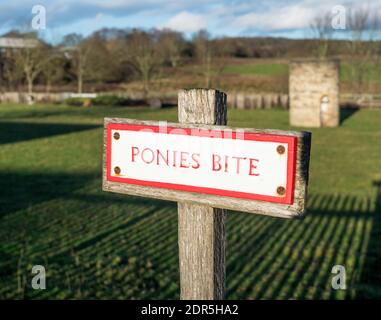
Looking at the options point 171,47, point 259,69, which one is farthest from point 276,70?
point 171,47

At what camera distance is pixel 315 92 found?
2534 cm

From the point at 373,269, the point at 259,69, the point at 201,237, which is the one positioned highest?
the point at 259,69

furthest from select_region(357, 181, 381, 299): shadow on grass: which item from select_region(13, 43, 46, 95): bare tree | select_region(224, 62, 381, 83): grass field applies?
select_region(13, 43, 46, 95): bare tree

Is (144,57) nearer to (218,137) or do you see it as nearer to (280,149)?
(218,137)

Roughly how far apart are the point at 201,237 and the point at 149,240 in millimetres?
5841

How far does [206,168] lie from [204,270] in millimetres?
446

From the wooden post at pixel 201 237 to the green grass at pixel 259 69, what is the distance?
181ft

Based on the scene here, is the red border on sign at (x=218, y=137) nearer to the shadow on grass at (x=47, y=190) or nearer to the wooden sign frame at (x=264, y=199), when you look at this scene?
the wooden sign frame at (x=264, y=199)

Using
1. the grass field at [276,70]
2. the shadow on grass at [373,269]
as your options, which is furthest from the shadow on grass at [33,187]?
the grass field at [276,70]

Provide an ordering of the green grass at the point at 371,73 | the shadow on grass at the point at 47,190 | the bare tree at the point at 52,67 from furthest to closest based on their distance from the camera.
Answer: the bare tree at the point at 52,67
the green grass at the point at 371,73
the shadow on grass at the point at 47,190

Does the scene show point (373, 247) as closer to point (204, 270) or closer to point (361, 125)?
point (204, 270)

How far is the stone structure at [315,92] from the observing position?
24859 millimetres

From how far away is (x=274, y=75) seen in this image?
54.9 meters

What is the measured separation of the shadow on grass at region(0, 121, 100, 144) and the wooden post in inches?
705
